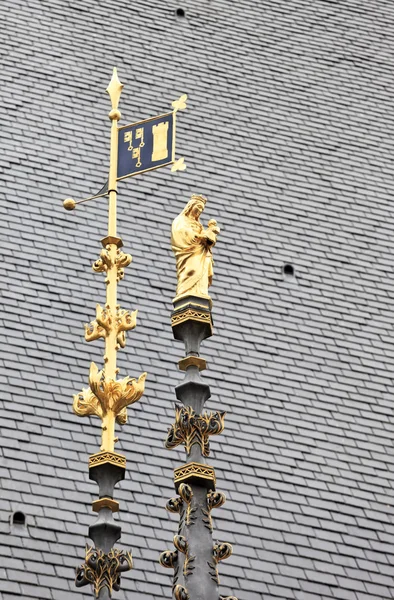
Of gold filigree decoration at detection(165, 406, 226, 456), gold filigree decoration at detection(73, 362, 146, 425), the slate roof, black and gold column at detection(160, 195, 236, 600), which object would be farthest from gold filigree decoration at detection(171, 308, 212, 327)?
the slate roof

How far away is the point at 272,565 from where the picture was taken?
679 inches

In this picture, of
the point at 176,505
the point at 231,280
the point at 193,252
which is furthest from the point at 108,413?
the point at 231,280

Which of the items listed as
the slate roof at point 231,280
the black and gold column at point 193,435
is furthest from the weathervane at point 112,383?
the slate roof at point 231,280

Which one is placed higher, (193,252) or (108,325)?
(193,252)

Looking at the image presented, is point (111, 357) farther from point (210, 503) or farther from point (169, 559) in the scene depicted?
point (169, 559)

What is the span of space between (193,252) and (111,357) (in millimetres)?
996

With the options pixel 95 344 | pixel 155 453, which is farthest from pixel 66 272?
pixel 155 453

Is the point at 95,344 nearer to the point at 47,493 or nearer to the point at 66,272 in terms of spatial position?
the point at 66,272

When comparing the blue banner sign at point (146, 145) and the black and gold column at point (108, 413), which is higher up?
the blue banner sign at point (146, 145)

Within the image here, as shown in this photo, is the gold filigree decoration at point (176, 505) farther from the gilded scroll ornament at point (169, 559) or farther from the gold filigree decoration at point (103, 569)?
the gold filigree decoration at point (103, 569)

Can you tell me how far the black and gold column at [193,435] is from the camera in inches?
443

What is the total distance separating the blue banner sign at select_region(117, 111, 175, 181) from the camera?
12.8 metres

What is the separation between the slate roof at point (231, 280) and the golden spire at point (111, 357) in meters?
3.87

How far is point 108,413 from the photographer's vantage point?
11984 millimetres
